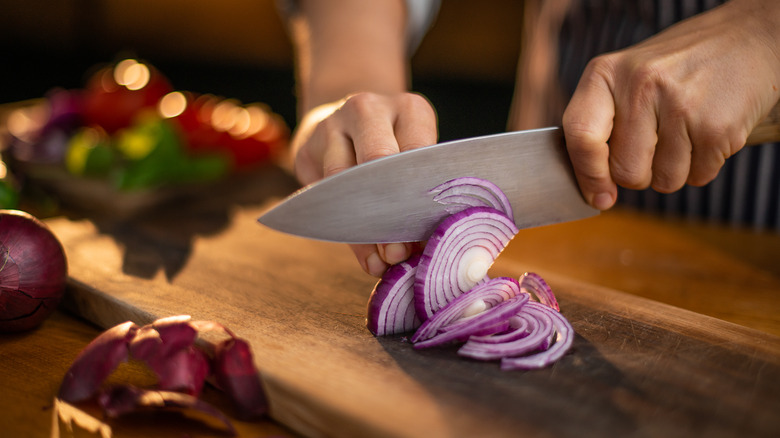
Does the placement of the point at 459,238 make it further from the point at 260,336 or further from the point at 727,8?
the point at 727,8

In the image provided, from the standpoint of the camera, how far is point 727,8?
1.33 m

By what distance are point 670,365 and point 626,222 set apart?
3.60 ft

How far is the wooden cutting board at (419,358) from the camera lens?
0.92 m

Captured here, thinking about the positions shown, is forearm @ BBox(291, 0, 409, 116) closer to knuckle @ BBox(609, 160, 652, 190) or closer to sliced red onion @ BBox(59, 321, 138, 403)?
knuckle @ BBox(609, 160, 652, 190)

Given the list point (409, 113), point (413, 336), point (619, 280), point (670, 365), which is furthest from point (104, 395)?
point (619, 280)

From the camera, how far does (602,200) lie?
1396mm

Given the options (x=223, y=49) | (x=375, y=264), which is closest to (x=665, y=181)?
(x=375, y=264)

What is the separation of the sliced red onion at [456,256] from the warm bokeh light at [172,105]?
172 centimetres

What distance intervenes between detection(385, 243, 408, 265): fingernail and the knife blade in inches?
1.6

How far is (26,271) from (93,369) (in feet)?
0.94

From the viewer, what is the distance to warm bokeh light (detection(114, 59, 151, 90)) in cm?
279

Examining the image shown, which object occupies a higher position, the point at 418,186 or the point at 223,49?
the point at 418,186

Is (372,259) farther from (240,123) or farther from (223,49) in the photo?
(223,49)

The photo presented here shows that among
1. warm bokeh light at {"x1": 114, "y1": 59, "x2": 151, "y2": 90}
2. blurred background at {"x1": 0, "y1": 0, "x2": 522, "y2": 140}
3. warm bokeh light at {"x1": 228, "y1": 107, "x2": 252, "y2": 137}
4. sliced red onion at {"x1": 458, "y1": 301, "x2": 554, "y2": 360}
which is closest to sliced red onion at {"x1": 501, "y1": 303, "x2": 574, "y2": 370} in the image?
sliced red onion at {"x1": 458, "y1": 301, "x2": 554, "y2": 360}
